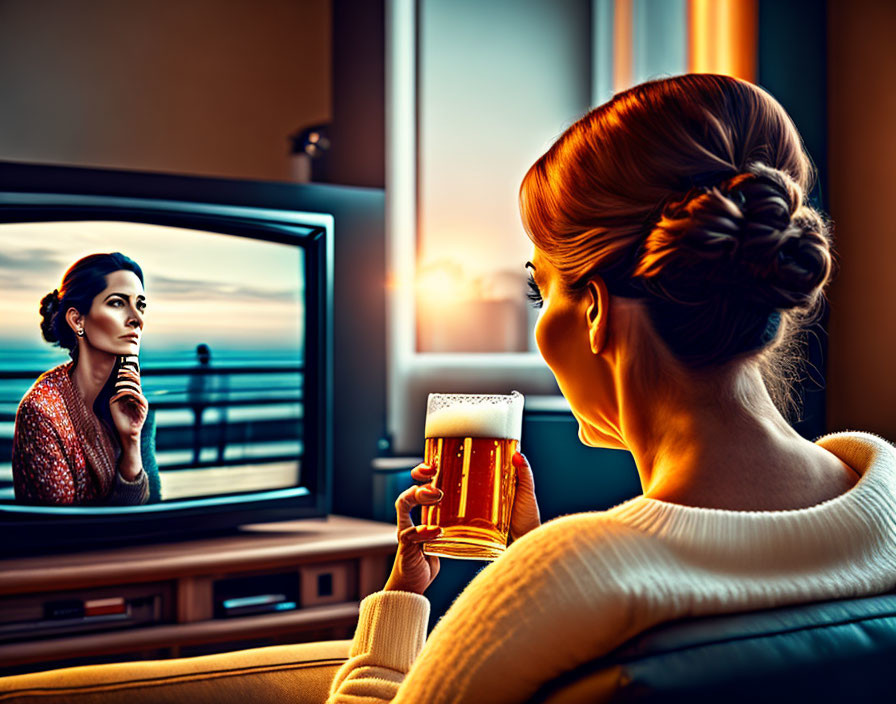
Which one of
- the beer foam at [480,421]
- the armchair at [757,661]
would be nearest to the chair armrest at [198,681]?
the beer foam at [480,421]

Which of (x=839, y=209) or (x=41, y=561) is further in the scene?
(x=839, y=209)

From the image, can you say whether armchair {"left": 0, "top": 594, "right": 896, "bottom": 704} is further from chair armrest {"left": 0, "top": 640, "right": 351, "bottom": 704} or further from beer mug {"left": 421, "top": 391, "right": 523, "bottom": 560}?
chair armrest {"left": 0, "top": 640, "right": 351, "bottom": 704}

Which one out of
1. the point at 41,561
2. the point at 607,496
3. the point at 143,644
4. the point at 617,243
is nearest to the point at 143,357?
the point at 41,561

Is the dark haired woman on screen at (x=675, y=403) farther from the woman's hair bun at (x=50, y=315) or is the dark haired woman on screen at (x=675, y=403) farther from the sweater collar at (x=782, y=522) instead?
the woman's hair bun at (x=50, y=315)

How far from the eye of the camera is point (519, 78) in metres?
2.87

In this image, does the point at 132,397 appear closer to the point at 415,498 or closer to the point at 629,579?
the point at 415,498

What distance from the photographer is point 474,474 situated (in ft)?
3.84

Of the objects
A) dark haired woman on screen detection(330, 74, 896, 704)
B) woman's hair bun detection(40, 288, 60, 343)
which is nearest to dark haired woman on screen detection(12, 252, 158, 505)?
woman's hair bun detection(40, 288, 60, 343)

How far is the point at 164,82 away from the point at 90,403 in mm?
1299

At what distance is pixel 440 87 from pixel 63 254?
1.28 metres

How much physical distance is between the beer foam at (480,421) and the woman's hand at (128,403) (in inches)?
39.9

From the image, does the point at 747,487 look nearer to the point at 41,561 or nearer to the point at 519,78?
the point at 41,561

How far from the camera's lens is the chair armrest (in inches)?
46.0

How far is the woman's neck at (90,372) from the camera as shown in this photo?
193 centimetres
